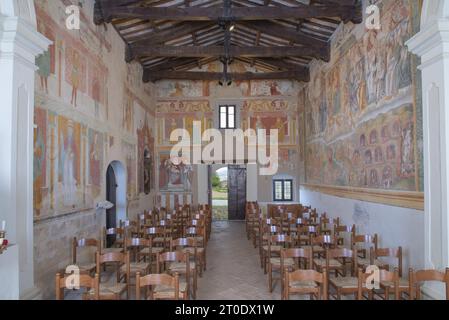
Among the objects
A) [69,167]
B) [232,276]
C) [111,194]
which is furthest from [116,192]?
[232,276]

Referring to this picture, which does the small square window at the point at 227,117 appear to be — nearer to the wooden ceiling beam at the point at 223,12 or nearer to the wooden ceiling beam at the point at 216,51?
the wooden ceiling beam at the point at 216,51

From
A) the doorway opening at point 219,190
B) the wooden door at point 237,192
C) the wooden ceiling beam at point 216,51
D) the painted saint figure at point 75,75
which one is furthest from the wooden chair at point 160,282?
the doorway opening at point 219,190

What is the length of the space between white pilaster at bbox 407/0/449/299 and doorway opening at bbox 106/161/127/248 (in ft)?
30.0

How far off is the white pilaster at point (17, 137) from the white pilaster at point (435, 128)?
18.3ft

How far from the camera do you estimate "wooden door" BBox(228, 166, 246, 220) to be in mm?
18609

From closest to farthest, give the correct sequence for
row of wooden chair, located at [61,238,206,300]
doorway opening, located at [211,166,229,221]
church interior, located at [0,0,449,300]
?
row of wooden chair, located at [61,238,206,300], church interior, located at [0,0,449,300], doorway opening, located at [211,166,229,221]

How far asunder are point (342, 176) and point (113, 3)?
802 cm

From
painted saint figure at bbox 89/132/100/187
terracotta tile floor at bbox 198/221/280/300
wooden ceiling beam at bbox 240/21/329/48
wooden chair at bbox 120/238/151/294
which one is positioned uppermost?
wooden ceiling beam at bbox 240/21/329/48

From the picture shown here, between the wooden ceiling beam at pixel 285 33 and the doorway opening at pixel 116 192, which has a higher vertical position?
the wooden ceiling beam at pixel 285 33

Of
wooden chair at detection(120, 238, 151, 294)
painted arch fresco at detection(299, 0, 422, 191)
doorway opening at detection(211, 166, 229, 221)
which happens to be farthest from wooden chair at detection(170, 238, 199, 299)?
doorway opening at detection(211, 166, 229, 221)

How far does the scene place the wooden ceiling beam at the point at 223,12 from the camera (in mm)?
9562

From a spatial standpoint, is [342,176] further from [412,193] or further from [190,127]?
[190,127]

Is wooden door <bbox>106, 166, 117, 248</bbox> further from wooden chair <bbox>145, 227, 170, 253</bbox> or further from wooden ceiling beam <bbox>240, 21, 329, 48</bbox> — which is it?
wooden ceiling beam <bbox>240, 21, 329, 48</bbox>

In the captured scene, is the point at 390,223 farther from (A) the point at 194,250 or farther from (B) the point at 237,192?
(B) the point at 237,192
